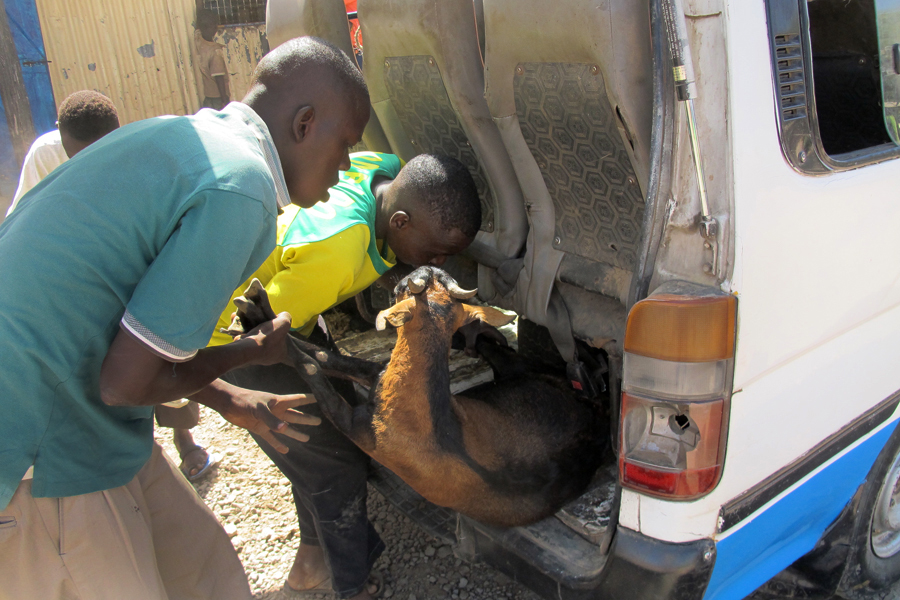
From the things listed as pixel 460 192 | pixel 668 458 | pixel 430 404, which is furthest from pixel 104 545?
pixel 460 192

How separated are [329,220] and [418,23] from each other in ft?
2.80

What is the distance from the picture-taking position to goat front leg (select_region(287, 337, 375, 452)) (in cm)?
233

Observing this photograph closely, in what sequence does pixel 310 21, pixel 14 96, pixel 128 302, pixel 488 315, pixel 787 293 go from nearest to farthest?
1. pixel 128 302
2. pixel 787 293
3. pixel 488 315
4. pixel 310 21
5. pixel 14 96

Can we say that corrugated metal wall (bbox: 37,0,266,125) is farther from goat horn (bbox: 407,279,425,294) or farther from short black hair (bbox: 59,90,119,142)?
goat horn (bbox: 407,279,425,294)

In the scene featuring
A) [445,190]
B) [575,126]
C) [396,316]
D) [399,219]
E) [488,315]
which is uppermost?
[575,126]

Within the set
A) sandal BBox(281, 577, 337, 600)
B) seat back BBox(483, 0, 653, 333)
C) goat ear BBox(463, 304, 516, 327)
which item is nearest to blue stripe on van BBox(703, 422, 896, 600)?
seat back BBox(483, 0, 653, 333)

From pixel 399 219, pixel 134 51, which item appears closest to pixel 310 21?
pixel 399 219

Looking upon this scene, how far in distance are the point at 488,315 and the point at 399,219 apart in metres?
0.56

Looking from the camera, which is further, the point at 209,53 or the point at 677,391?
the point at 209,53

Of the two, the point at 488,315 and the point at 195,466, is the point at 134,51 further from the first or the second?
the point at 488,315

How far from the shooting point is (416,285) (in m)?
2.37

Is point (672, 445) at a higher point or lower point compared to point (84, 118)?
lower

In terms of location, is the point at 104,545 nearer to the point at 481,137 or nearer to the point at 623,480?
the point at 623,480

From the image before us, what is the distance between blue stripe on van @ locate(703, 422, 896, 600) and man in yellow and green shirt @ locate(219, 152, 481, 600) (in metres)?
1.43
